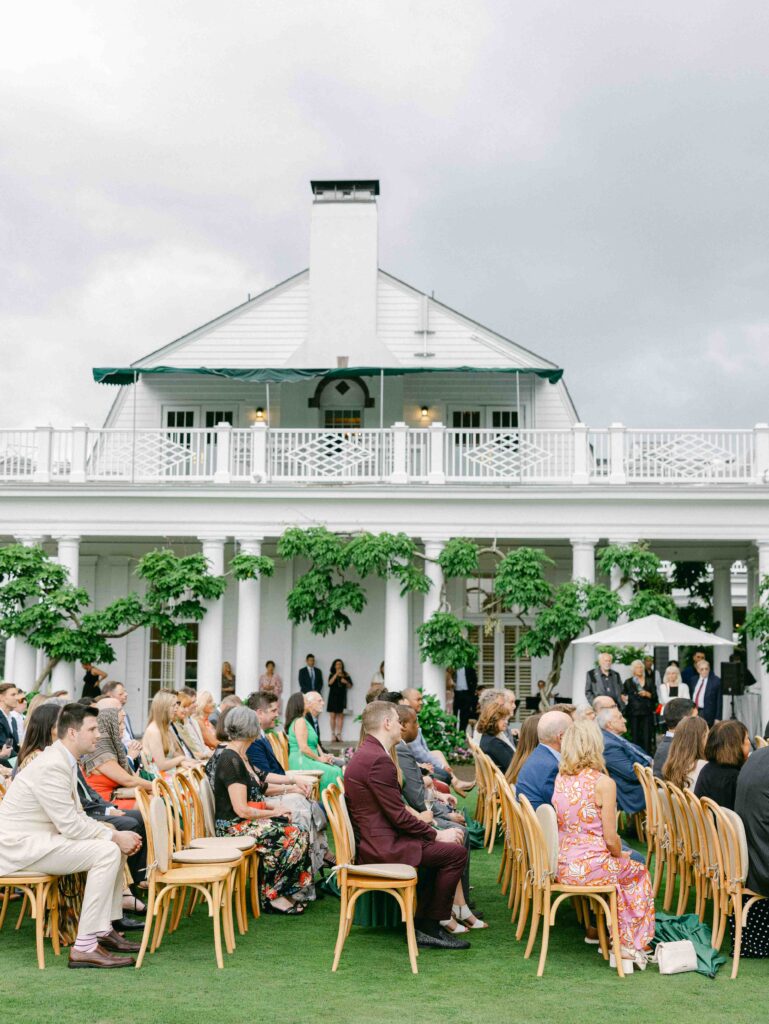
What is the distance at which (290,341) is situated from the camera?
2508 cm

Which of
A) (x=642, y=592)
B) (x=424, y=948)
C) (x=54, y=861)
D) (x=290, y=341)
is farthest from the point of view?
(x=290, y=341)

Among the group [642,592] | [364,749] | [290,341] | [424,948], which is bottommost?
[424,948]

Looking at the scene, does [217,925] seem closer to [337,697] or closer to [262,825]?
[262,825]

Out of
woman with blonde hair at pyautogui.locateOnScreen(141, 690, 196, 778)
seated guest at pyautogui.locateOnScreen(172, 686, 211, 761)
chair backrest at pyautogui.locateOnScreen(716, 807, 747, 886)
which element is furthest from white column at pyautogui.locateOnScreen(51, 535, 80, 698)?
chair backrest at pyautogui.locateOnScreen(716, 807, 747, 886)

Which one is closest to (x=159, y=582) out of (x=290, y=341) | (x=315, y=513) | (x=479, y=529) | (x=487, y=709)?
(x=315, y=513)

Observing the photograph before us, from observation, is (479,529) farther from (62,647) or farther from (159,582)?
(62,647)

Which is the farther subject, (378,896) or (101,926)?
(378,896)

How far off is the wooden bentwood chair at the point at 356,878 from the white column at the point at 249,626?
1351cm

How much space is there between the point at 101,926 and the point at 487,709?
5048mm

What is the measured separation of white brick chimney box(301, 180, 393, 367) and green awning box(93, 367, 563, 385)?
50.0 inches

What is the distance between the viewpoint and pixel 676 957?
6.65 metres

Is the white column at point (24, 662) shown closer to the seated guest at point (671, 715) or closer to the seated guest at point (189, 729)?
the seated guest at point (189, 729)

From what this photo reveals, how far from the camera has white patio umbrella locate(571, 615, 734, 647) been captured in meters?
16.3

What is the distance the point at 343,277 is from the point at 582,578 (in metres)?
9.21
